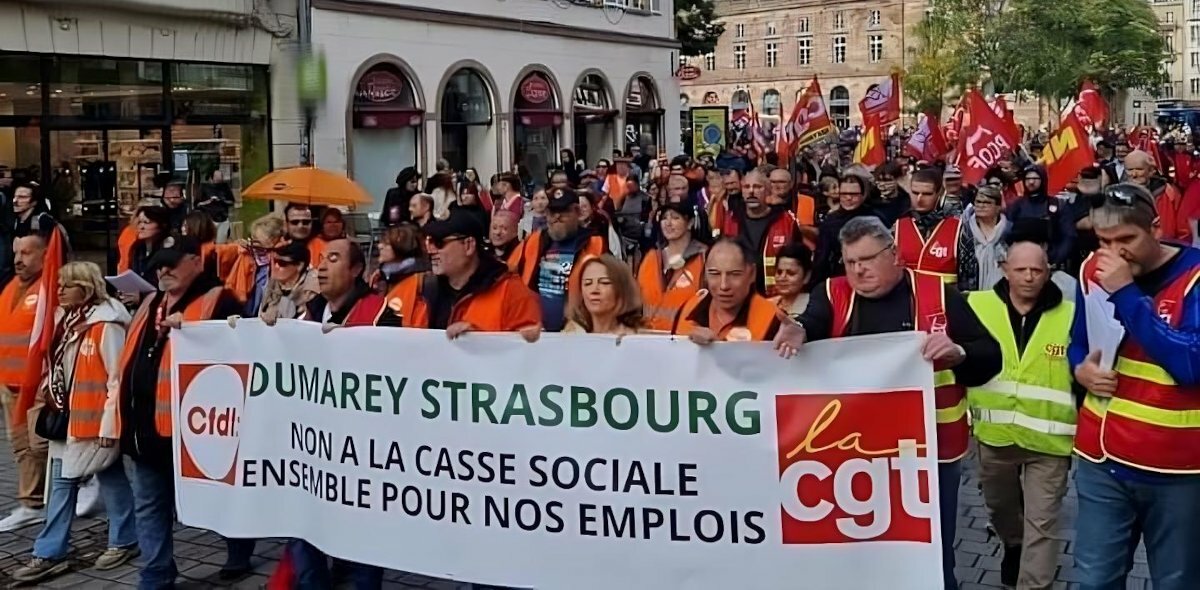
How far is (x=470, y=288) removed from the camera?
5602 millimetres

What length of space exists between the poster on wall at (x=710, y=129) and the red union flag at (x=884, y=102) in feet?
16.7

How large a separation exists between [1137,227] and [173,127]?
58.1 ft

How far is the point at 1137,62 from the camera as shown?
62.0 meters

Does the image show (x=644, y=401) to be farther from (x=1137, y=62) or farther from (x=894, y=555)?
(x=1137, y=62)

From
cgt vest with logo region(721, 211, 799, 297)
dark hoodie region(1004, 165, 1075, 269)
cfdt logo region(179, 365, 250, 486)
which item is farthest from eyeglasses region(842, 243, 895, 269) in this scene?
dark hoodie region(1004, 165, 1075, 269)

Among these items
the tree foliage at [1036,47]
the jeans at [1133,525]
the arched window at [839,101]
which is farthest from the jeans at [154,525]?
the arched window at [839,101]

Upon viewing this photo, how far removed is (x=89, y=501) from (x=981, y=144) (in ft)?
34.3

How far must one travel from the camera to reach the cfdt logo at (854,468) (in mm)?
4527

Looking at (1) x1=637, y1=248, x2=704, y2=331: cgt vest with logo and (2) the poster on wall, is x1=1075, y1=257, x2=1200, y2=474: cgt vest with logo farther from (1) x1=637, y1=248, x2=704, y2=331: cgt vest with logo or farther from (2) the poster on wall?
(2) the poster on wall

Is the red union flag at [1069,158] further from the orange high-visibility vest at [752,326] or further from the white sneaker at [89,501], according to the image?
the white sneaker at [89,501]

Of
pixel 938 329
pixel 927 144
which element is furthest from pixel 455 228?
pixel 927 144

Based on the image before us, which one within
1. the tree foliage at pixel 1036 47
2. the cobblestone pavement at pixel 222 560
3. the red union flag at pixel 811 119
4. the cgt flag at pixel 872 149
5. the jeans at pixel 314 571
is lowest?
the cobblestone pavement at pixel 222 560

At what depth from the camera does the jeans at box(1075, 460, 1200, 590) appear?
430cm

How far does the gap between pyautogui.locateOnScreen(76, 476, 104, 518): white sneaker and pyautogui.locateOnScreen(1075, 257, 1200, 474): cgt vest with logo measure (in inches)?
222
